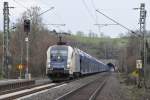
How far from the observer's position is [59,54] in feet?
161

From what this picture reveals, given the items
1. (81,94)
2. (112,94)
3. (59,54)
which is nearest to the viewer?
(81,94)

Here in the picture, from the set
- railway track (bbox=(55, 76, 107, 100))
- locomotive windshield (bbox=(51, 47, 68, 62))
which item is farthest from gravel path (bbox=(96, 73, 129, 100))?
locomotive windshield (bbox=(51, 47, 68, 62))

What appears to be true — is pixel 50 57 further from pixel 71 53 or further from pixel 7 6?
pixel 7 6

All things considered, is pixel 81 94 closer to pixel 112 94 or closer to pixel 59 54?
pixel 112 94

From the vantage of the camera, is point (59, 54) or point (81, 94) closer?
point (81, 94)

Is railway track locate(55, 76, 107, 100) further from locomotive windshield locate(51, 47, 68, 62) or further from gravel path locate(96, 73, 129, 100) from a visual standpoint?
locomotive windshield locate(51, 47, 68, 62)

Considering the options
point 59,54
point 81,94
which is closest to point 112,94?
point 81,94

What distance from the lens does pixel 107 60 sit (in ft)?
639

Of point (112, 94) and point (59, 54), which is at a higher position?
point (59, 54)

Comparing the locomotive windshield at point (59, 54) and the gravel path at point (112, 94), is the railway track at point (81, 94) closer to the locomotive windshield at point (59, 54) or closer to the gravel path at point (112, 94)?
the gravel path at point (112, 94)

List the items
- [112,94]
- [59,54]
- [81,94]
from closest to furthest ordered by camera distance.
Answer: [81,94]
[112,94]
[59,54]

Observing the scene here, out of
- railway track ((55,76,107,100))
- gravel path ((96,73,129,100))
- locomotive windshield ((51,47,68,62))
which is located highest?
locomotive windshield ((51,47,68,62))

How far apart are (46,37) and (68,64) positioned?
1690 inches

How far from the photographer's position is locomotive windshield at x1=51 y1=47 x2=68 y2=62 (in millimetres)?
48625
